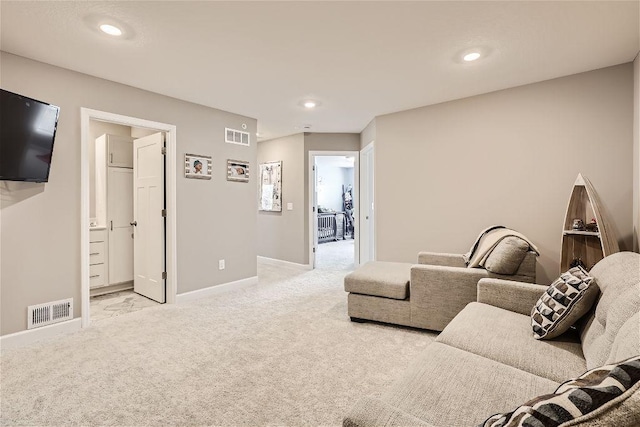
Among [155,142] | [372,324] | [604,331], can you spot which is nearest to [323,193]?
[155,142]

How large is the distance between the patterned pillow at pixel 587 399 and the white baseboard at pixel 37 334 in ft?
11.7

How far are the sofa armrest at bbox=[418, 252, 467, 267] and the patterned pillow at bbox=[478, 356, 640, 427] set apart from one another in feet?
9.47

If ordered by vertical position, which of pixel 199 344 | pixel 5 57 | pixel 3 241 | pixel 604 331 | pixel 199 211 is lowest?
pixel 199 344

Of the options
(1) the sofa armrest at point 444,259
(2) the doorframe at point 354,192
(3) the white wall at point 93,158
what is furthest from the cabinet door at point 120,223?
(1) the sofa armrest at point 444,259

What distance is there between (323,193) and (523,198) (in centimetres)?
741

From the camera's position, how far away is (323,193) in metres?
10.5

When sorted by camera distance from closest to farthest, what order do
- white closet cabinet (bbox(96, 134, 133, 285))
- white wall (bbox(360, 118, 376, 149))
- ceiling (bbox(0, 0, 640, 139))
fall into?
ceiling (bbox(0, 0, 640, 139))
white closet cabinet (bbox(96, 134, 133, 285))
white wall (bbox(360, 118, 376, 149))

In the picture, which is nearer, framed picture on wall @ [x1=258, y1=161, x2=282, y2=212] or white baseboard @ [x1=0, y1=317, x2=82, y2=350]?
white baseboard @ [x1=0, y1=317, x2=82, y2=350]

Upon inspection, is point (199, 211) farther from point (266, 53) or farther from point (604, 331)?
point (604, 331)

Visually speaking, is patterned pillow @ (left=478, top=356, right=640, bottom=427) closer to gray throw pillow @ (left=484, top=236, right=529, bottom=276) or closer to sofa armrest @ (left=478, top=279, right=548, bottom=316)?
sofa armrest @ (left=478, top=279, right=548, bottom=316)

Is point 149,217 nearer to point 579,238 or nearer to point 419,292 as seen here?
point 419,292

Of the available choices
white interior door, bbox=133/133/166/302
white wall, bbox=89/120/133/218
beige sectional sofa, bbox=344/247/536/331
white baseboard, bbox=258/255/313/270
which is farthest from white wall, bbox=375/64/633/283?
white wall, bbox=89/120/133/218

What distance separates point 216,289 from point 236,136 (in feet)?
6.85

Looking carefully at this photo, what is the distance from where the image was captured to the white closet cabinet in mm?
4215
